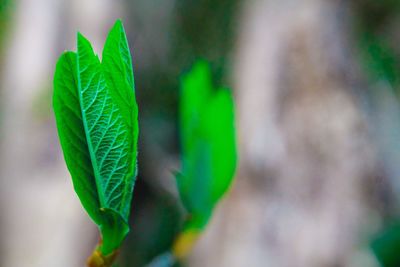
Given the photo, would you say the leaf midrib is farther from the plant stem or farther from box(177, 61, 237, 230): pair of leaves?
box(177, 61, 237, 230): pair of leaves

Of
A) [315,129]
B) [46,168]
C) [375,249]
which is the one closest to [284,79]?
[315,129]

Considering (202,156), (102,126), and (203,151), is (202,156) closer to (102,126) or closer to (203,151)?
(203,151)

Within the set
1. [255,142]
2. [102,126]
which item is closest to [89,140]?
[102,126]

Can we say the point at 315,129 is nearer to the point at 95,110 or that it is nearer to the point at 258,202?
the point at 258,202

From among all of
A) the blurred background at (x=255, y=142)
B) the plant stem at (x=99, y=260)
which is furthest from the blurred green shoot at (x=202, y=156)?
the blurred background at (x=255, y=142)

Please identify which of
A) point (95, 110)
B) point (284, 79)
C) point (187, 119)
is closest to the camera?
point (95, 110)

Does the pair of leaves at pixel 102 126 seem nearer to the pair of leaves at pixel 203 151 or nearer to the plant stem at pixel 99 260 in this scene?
the plant stem at pixel 99 260
